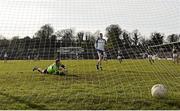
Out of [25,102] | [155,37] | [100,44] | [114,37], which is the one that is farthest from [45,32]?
[155,37]

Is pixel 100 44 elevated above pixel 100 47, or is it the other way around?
pixel 100 44

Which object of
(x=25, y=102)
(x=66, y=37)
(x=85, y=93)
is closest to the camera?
(x=25, y=102)

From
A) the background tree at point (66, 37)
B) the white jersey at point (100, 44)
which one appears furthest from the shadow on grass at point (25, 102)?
the white jersey at point (100, 44)

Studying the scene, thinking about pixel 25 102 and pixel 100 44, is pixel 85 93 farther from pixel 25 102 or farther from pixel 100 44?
pixel 100 44

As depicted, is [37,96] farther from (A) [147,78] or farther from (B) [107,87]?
→ (A) [147,78]

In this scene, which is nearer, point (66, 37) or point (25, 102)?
point (25, 102)

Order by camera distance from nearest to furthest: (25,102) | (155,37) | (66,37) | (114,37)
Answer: (25,102) → (66,37) → (114,37) → (155,37)

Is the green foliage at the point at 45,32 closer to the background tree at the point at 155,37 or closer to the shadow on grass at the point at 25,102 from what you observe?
the shadow on grass at the point at 25,102

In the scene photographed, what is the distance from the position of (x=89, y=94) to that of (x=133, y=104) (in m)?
1.35

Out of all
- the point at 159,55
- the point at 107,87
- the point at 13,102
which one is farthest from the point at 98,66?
the point at 159,55

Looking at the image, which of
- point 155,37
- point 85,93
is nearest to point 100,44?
point 155,37

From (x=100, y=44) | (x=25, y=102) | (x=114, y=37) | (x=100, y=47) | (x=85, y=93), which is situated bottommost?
(x=25, y=102)

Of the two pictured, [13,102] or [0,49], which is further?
[0,49]

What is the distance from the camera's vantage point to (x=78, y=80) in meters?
11.9
